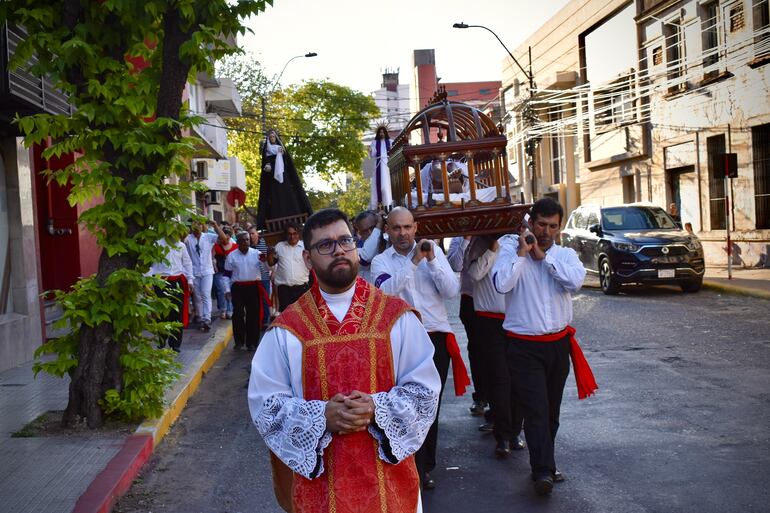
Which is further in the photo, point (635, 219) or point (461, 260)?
point (635, 219)

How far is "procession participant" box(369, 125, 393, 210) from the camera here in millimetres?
9398

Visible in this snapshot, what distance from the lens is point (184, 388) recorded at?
967cm

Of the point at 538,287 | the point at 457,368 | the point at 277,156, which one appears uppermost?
the point at 277,156

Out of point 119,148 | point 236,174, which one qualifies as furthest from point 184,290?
point 236,174

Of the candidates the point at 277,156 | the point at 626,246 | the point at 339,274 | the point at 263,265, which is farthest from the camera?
the point at 626,246

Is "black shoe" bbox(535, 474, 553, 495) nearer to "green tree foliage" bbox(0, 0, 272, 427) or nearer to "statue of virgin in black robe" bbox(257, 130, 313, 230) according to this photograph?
"green tree foliage" bbox(0, 0, 272, 427)

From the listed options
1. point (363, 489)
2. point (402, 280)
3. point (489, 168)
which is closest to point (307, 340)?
point (363, 489)

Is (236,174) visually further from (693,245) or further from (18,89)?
(18,89)

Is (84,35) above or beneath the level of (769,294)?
above

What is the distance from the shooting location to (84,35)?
7430mm

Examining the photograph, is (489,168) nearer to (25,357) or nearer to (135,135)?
(135,135)

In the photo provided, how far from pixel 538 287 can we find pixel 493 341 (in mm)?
1253

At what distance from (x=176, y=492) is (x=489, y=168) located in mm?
3546

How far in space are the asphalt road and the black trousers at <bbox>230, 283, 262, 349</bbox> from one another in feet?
6.74
